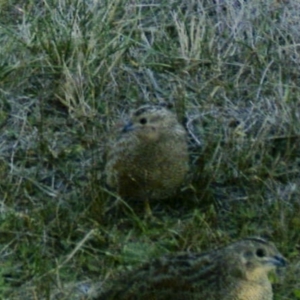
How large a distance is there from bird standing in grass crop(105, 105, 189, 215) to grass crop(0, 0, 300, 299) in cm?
11

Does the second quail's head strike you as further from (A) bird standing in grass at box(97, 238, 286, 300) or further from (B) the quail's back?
(B) the quail's back

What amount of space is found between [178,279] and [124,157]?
1437 millimetres

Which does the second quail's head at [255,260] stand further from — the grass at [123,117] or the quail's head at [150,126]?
the quail's head at [150,126]

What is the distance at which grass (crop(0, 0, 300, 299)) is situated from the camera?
8023 mm

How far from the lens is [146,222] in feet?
27.5

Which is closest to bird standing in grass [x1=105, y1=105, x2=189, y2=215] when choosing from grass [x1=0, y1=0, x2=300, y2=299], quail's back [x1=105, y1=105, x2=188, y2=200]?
quail's back [x1=105, y1=105, x2=188, y2=200]

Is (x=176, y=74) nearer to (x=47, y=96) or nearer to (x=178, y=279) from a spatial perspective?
(x=47, y=96)

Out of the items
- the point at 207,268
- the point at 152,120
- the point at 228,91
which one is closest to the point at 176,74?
the point at 228,91

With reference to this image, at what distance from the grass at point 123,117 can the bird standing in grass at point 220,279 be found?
469 mm

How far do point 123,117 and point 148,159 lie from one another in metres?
0.87

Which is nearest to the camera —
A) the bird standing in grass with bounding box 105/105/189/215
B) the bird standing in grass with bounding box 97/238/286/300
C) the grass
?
the bird standing in grass with bounding box 97/238/286/300

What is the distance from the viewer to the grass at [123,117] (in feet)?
26.3

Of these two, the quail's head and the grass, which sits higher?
the quail's head

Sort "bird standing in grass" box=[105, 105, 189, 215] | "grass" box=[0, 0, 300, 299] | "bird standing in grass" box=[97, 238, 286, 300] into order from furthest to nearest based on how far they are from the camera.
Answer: "bird standing in grass" box=[105, 105, 189, 215] → "grass" box=[0, 0, 300, 299] → "bird standing in grass" box=[97, 238, 286, 300]
